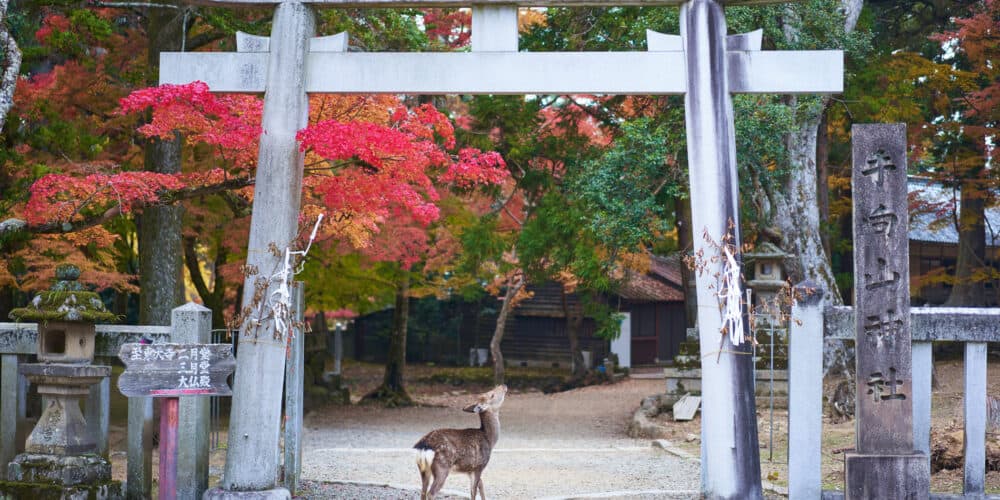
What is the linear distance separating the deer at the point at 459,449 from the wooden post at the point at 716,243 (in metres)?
1.88

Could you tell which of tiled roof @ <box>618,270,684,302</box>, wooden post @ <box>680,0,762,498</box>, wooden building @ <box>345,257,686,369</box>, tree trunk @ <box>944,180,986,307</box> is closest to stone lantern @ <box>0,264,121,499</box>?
wooden post @ <box>680,0,762,498</box>

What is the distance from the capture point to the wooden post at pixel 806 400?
6.99 meters

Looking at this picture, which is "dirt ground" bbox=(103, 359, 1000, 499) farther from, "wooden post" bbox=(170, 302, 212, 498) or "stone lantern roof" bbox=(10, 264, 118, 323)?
"stone lantern roof" bbox=(10, 264, 118, 323)

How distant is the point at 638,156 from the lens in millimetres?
14547

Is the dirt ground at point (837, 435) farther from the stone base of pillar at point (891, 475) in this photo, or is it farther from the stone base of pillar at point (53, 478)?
the stone base of pillar at point (53, 478)

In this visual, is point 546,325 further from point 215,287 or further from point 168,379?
point 168,379

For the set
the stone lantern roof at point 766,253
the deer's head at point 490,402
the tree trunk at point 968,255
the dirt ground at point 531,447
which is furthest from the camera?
the tree trunk at point 968,255

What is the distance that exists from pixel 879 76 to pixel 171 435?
15384mm

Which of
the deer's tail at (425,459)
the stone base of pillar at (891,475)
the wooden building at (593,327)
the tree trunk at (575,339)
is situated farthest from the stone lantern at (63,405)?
the wooden building at (593,327)

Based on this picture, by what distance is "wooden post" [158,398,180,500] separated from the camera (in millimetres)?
6531

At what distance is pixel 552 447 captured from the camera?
1474 cm

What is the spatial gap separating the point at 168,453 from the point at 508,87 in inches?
151

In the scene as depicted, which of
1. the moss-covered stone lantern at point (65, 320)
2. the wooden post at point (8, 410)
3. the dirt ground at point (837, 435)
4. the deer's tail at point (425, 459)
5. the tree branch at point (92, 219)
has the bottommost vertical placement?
the dirt ground at point (837, 435)

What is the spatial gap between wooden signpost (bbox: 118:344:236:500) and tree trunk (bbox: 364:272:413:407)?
15.1 meters
